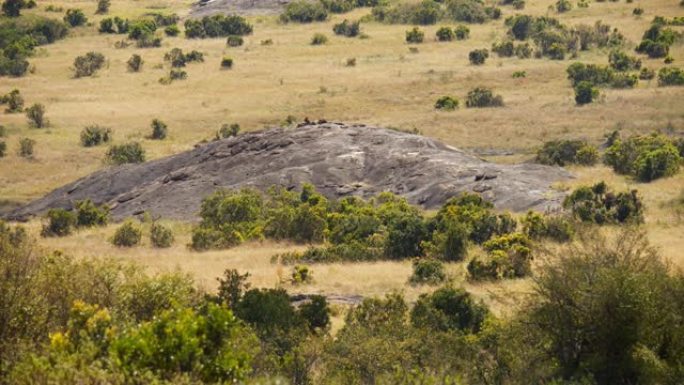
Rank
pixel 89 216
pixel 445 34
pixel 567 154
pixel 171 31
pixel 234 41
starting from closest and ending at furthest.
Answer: pixel 89 216 → pixel 567 154 → pixel 445 34 → pixel 234 41 → pixel 171 31

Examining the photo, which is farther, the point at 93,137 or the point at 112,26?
the point at 112,26

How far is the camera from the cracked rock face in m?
42.6

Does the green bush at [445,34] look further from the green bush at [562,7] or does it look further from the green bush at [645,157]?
the green bush at [645,157]

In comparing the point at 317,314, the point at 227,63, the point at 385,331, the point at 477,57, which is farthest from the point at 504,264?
the point at 227,63

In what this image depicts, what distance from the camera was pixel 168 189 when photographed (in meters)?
45.8

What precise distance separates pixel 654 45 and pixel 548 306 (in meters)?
60.1

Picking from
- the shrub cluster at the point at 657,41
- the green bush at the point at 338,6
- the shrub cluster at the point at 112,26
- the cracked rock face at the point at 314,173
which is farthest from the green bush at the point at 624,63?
the shrub cluster at the point at 112,26

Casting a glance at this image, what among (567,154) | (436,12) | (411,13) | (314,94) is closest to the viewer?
(567,154)

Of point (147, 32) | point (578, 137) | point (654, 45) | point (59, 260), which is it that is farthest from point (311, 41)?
point (59, 260)

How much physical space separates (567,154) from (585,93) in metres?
15.0

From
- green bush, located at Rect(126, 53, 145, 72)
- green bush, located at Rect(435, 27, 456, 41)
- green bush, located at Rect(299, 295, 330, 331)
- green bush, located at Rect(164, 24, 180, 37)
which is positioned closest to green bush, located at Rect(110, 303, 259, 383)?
green bush, located at Rect(299, 295, 330, 331)

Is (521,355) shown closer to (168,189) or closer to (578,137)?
(168,189)

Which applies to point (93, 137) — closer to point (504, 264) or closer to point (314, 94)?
point (314, 94)

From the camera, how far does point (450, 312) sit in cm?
2377
